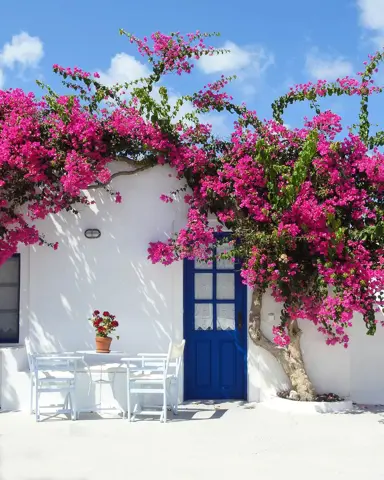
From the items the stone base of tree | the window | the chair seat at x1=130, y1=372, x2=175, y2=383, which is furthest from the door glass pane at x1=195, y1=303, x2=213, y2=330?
the window

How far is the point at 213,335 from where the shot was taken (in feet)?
30.7

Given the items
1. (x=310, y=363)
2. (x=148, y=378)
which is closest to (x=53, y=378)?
(x=148, y=378)

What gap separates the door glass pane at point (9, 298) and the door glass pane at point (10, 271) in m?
0.11

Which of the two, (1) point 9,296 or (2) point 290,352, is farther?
Result: (1) point 9,296

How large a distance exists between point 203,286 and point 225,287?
0.30 metres

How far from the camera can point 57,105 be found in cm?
893

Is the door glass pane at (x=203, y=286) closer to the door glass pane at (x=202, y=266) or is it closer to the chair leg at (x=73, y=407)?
the door glass pane at (x=202, y=266)

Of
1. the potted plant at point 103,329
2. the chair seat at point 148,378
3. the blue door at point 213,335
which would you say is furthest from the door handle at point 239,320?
the potted plant at point 103,329

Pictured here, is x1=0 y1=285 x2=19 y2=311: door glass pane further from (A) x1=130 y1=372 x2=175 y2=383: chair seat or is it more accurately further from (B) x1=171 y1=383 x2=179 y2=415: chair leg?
(B) x1=171 y1=383 x2=179 y2=415: chair leg

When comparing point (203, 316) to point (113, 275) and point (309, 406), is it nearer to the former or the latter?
point (113, 275)

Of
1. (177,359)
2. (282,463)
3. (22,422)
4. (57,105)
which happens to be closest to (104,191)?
(57,105)

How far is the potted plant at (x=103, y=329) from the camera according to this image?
8.73 meters

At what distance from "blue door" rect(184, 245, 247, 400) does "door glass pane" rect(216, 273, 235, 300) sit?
0.01 m

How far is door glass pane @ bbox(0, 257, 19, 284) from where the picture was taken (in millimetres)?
9445
